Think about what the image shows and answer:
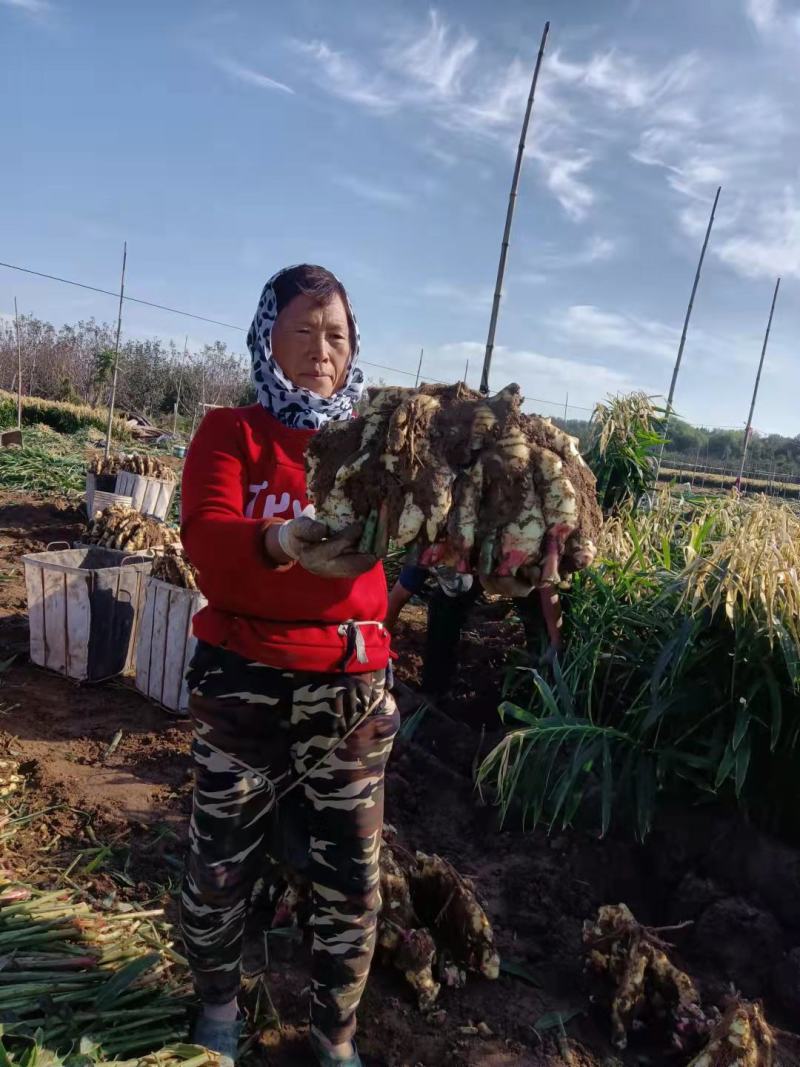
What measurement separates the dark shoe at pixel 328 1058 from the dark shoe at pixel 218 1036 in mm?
158

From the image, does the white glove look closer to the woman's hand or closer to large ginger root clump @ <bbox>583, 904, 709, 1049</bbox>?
the woman's hand

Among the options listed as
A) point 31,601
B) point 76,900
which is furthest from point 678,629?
point 31,601

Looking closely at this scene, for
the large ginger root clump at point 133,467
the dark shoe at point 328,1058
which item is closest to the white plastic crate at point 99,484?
the large ginger root clump at point 133,467

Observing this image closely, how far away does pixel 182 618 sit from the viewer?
3.31 meters

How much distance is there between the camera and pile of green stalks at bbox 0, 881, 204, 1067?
4.80 ft

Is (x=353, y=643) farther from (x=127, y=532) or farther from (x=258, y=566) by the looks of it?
(x=127, y=532)

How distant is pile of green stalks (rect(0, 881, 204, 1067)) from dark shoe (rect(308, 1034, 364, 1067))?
22 cm

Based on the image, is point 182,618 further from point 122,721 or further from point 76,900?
point 76,900

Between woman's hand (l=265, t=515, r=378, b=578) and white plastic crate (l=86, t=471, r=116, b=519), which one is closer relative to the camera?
woman's hand (l=265, t=515, r=378, b=578)

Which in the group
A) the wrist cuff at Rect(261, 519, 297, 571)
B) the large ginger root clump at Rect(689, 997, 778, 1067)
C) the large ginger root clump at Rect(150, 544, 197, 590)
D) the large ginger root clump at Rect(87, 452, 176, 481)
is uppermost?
the wrist cuff at Rect(261, 519, 297, 571)

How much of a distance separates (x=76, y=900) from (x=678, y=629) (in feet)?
6.62

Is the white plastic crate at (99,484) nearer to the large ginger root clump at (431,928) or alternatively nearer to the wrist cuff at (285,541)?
the large ginger root clump at (431,928)

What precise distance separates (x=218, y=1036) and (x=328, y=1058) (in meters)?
0.23

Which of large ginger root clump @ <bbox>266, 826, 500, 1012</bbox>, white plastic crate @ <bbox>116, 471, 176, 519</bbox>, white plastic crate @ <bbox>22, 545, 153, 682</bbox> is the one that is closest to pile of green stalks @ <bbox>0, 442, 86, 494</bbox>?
white plastic crate @ <bbox>116, 471, 176, 519</bbox>
